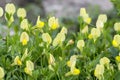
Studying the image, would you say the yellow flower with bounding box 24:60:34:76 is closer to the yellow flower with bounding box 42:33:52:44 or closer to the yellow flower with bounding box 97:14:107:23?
the yellow flower with bounding box 42:33:52:44

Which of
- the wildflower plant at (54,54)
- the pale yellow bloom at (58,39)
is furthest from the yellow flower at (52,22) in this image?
the pale yellow bloom at (58,39)

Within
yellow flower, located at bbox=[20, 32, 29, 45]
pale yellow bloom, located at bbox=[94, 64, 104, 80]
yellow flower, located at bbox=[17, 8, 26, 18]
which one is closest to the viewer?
pale yellow bloom, located at bbox=[94, 64, 104, 80]

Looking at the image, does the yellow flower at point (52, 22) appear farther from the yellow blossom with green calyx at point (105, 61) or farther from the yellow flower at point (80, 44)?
the yellow blossom with green calyx at point (105, 61)

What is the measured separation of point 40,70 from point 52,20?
39cm

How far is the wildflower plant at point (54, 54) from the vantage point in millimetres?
2824

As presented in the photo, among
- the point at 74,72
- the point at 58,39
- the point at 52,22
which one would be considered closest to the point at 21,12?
the point at 52,22

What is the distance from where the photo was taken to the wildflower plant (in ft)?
9.27

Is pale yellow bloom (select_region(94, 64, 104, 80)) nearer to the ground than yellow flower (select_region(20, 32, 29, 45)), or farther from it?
nearer to the ground

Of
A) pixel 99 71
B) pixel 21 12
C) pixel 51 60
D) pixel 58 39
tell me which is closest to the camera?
pixel 99 71

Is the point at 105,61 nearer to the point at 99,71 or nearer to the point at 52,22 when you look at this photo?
the point at 99,71

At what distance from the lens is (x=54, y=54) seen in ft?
9.91

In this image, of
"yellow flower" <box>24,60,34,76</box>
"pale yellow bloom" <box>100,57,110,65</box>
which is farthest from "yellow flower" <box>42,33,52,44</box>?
"pale yellow bloom" <box>100,57,110,65</box>

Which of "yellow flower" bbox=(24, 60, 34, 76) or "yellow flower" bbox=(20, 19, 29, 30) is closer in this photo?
"yellow flower" bbox=(24, 60, 34, 76)

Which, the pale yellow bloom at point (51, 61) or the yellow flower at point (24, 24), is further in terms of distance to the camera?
the yellow flower at point (24, 24)
